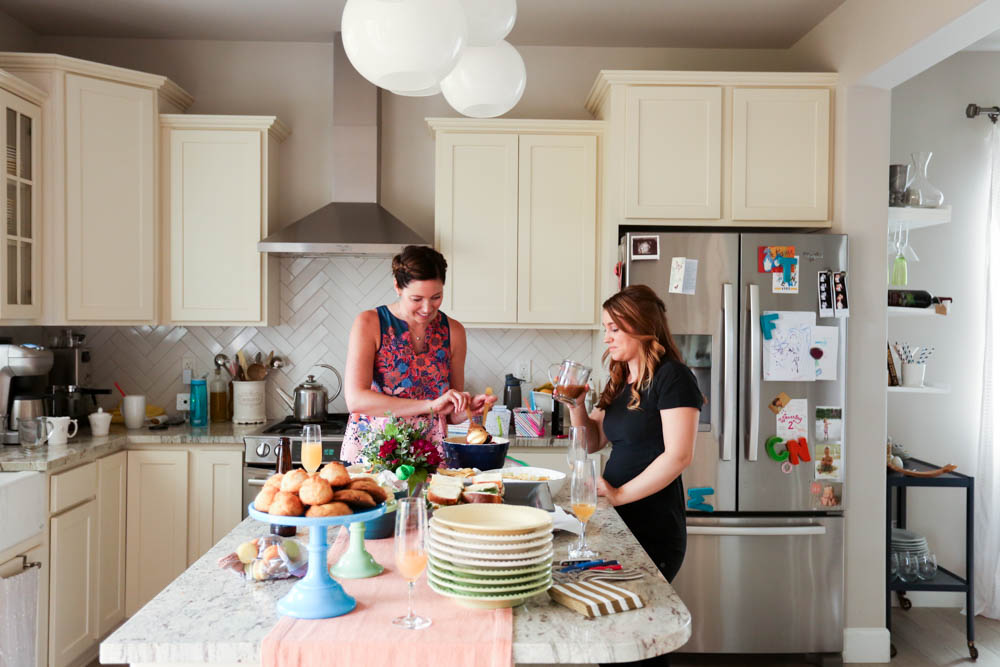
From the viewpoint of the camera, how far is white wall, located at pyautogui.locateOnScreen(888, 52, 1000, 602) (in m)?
4.24

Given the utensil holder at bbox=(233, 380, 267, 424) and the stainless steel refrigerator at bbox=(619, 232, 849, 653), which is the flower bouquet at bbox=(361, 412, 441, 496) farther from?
the utensil holder at bbox=(233, 380, 267, 424)

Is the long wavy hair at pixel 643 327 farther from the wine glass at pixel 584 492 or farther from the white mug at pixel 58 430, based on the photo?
the white mug at pixel 58 430

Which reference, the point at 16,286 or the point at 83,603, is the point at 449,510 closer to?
the point at 83,603

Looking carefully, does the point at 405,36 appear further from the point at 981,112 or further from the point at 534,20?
the point at 981,112

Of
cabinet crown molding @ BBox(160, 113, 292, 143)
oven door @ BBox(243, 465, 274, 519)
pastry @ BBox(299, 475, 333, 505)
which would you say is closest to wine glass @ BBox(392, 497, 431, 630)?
pastry @ BBox(299, 475, 333, 505)

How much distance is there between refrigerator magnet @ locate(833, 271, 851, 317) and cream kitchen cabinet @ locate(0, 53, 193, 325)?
124 inches

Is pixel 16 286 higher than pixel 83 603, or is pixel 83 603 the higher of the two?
pixel 16 286

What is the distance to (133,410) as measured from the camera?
3916 millimetres

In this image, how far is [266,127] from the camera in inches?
155

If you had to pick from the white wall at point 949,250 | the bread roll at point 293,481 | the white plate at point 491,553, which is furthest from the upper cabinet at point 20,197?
the white wall at point 949,250

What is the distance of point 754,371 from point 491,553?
2.30 m

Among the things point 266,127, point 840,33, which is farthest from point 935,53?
point 266,127

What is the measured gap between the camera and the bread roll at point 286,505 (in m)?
1.38

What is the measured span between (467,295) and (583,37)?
4.87ft
